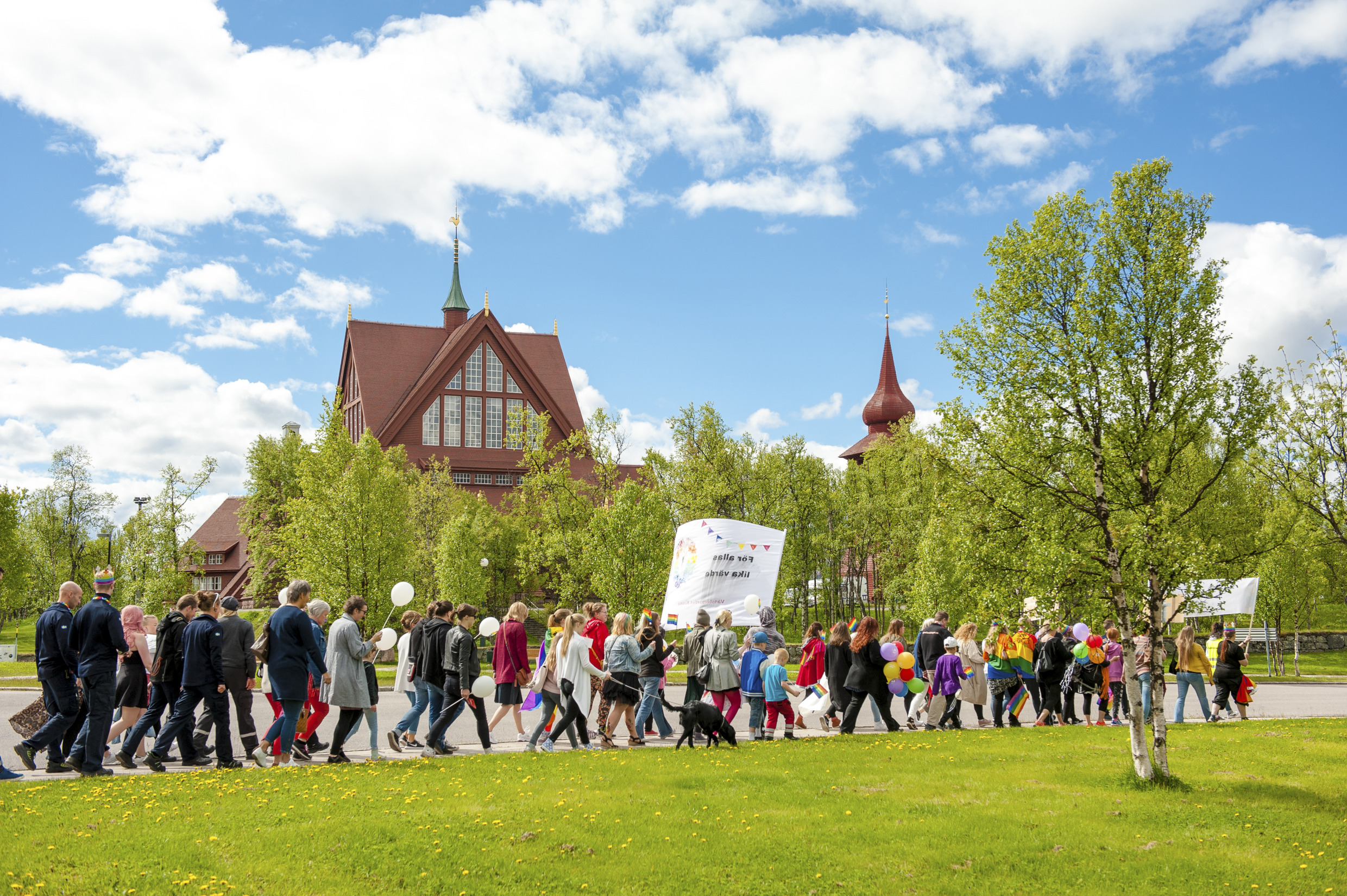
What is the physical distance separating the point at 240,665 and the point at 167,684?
791 mm

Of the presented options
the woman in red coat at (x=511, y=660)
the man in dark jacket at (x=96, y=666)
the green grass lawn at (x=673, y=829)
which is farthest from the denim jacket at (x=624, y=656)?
the man in dark jacket at (x=96, y=666)

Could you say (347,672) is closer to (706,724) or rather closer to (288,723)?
(288,723)

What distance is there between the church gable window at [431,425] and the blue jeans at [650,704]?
176 ft

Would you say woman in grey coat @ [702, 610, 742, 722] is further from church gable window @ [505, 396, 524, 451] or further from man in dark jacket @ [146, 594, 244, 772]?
church gable window @ [505, 396, 524, 451]

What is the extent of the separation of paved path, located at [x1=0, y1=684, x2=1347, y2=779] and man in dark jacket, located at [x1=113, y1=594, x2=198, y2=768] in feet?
0.84

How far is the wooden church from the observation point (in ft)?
211

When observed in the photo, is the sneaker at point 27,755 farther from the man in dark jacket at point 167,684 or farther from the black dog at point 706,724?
the black dog at point 706,724

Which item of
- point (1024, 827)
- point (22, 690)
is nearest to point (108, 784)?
point (1024, 827)

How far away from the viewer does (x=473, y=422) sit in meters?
65.6

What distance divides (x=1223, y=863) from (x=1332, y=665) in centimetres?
4376

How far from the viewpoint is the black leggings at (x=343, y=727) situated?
10312mm

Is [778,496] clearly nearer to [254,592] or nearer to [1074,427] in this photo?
[254,592]

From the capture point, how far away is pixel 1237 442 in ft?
33.9

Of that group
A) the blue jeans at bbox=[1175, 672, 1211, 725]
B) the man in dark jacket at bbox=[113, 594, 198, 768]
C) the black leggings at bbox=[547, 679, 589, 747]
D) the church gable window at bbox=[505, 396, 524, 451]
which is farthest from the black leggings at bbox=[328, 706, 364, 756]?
the church gable window at bbox=[505, 396, 524, 451]
